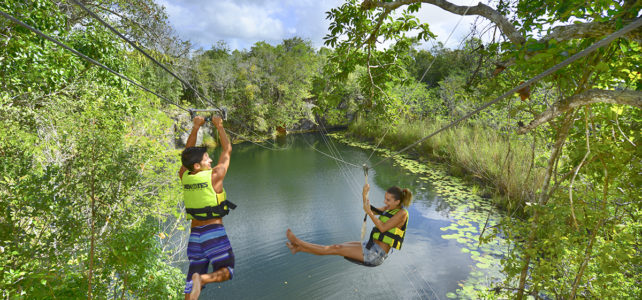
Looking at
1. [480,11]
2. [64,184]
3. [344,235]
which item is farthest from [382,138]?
[344,235]

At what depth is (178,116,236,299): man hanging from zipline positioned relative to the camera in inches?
97.7

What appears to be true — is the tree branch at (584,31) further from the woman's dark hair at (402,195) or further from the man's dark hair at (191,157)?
the man's dark hair at (191,157)

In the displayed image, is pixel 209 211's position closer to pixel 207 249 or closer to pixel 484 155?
pixel 207 249

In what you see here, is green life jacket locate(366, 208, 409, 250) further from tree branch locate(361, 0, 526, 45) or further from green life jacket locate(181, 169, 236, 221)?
tree branch locate(361, 0, 526, 45)

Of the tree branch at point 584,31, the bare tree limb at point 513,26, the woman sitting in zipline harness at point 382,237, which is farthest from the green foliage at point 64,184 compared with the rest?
the tree branch at point 584,31

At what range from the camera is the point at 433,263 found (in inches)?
245

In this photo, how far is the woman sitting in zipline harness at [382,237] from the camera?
298cm

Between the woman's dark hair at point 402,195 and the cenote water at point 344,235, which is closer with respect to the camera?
the woman's dark hair at point 402,195

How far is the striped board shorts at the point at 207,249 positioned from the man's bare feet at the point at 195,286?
0.15 m

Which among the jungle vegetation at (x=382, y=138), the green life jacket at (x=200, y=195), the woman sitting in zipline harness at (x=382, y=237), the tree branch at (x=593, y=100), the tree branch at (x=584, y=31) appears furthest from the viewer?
the woman sitting in zipline harness at (x=382, y=237)

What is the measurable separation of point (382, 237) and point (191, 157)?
2.06 metres

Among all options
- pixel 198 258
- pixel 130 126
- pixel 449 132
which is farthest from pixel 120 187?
→ pixel 449 132

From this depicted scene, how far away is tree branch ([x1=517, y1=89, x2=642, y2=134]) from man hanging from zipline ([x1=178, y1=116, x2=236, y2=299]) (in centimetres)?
242

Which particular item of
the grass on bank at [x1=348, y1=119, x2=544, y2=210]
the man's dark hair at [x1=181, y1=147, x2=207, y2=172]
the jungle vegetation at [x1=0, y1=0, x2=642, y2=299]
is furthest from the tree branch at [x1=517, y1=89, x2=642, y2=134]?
the grass on bank at [x1=348, y1=119, x2=544, y2=210]
